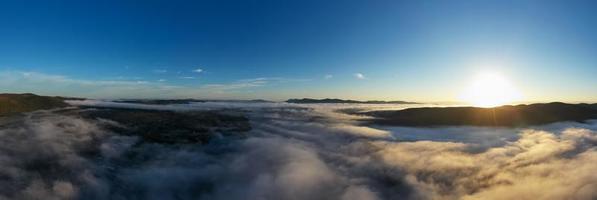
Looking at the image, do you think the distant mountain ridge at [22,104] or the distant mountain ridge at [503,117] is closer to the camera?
the distant mountain ridge at [22,104]

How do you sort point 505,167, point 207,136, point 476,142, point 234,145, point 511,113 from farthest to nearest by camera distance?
point 511,113 < point 476,142 < point 207,136 < point 234,145 < point 505,167

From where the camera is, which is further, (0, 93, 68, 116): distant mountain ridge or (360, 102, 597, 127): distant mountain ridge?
(360, 102, 597, 127): distant mountain ridge

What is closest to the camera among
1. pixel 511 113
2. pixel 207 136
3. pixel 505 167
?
pixel 505 167

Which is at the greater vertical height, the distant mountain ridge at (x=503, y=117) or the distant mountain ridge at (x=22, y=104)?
the distant mountain ridge at (x=22, y=104)

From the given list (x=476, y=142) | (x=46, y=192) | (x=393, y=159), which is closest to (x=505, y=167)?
(x=393, y=159)

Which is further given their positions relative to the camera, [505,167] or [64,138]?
[64,138]

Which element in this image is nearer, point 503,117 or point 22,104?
point 22,104

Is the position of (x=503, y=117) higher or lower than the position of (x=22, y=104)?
lower

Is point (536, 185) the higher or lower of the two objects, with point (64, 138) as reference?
lower

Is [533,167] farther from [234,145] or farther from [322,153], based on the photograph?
[234,145]

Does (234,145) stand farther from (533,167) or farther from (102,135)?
(533,167)

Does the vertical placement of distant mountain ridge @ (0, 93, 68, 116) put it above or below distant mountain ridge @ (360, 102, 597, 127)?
above
